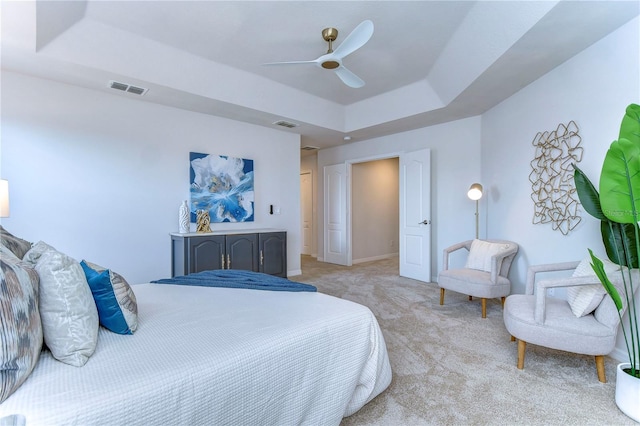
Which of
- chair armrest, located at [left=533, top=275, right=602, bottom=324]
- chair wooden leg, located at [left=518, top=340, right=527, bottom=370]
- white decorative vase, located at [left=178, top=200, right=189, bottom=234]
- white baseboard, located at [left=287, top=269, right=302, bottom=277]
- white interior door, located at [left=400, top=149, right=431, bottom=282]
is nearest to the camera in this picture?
chair armrest, located at [left=533, top=275, right=602, bottom=324]

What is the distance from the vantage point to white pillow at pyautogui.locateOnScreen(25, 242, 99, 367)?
46.1 inches

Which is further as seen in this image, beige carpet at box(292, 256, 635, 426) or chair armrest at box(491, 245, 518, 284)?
chair armrest at box(491, 245, 518, 284)

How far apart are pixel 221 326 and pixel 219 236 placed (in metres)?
2.72

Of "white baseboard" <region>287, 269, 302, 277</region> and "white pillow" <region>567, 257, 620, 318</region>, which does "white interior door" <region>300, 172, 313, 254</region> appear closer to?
"white baseboard" <region>287, 269, 302, 277</region>

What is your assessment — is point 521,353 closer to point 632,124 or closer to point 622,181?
point 622,181

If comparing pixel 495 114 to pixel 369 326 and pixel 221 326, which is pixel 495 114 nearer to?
pixel 369 326

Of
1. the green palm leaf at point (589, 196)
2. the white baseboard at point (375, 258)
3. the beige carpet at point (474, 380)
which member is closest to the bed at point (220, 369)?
the beige carpet at point (474, 380)

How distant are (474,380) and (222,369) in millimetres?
1760

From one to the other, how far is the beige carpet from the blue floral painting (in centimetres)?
252

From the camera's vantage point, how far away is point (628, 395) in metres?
1.76

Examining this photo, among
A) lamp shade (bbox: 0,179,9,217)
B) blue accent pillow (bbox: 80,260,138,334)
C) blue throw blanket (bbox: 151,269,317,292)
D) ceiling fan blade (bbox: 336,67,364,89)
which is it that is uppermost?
ceiling fan blade (bbox: 336,67,364,89)

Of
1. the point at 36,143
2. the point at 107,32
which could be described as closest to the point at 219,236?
the point at 36,143

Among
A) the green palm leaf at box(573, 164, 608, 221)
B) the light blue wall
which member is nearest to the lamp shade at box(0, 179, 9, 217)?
the light blue wall

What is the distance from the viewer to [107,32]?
298 centimetres
